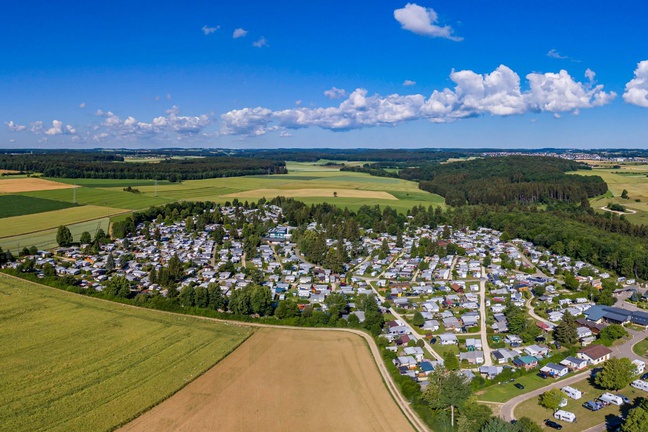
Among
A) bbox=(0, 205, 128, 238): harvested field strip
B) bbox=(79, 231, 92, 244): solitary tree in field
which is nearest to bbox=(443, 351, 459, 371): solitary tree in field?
bbox=(79, 231, 92, 244): solitary tree in field

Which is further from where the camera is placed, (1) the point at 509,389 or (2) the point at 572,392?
(1) the point at 509,389

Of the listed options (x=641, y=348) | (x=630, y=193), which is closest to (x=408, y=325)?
(x=641, y=348)

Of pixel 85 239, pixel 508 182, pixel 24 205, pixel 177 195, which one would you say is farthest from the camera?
pixel 508 182

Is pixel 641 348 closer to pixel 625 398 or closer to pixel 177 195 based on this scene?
pixel 625 398

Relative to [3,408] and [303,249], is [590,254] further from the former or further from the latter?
[3,408]

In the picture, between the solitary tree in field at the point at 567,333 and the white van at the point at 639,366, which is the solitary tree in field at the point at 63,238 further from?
the white van at the point at 639,366

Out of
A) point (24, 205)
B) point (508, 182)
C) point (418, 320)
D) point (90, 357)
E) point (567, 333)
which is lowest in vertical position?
point (418, 320)

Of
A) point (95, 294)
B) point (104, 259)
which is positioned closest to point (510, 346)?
point (95, 294)

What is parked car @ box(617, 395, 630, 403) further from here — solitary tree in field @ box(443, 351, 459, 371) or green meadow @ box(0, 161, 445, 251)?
green meadow @ box(0, 161, 445, 251)
